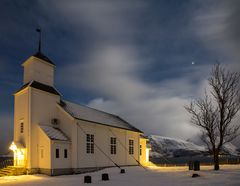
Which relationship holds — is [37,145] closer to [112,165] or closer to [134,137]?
[112,165]

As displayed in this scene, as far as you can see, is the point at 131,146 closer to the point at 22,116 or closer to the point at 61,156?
the point at 61,156

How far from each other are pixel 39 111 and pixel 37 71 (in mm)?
5052

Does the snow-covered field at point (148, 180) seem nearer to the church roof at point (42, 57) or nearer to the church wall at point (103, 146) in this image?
the church wall at point (103, 146)

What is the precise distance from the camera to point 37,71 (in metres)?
34.3

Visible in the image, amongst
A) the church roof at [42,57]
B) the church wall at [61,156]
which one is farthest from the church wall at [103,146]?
the church roof at [42,57]

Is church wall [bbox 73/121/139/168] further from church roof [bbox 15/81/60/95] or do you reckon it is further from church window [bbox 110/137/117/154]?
church roof [bbox 15/81/60/95]

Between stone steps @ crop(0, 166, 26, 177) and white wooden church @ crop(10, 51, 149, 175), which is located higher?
white wooden church @ crop(10, 51, 149, 175)

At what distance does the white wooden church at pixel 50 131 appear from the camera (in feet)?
100

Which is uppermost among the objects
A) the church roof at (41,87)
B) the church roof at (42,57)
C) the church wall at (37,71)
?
the church roof at (42,57)

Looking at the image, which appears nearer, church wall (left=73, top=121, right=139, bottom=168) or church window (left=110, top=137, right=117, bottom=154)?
church wall (left=73, top=121, right=139, bottom=168)

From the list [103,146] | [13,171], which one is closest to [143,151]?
[103,146]

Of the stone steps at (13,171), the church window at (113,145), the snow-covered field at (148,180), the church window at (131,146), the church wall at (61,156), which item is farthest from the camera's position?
the church window at (131,146)

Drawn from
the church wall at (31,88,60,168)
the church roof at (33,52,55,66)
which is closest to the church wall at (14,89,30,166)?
the church wall at (31,88,60,168)

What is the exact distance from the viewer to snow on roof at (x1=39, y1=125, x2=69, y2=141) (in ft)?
100
